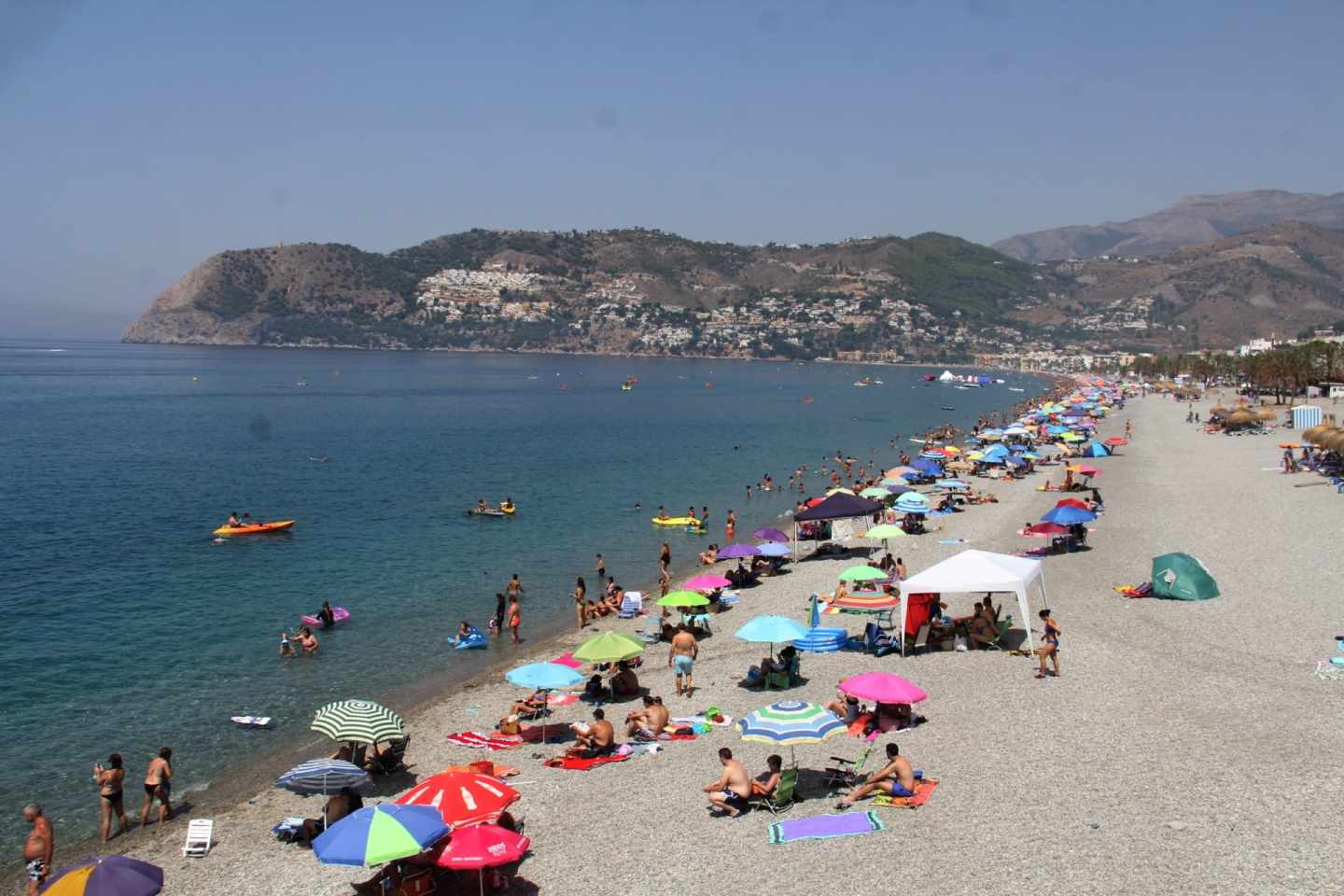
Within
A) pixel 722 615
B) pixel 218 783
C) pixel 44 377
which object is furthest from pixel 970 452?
pixel 44 377

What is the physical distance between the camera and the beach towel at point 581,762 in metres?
13.8

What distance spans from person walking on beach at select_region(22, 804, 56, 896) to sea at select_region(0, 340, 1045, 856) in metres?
1.63

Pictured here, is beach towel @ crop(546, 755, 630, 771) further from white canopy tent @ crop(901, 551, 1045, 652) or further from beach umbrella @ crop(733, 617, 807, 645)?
white canopy tent @ crop(901, 551, 1045, 652)

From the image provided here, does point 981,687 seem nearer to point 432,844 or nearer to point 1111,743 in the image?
point 1111,743

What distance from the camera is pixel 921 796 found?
11.6 m

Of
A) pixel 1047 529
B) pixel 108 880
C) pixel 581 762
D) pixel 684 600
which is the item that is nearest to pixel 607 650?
pixel 581 762

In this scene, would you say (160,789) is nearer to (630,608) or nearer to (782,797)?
(782,797)

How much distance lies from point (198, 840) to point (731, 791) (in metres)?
6.79

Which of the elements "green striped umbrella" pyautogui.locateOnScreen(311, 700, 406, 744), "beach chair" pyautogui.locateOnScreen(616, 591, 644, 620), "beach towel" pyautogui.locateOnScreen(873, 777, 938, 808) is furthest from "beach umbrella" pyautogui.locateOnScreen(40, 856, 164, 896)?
"beach chair" pyautogui.locateOnScreen(616, 591, 644, 620)

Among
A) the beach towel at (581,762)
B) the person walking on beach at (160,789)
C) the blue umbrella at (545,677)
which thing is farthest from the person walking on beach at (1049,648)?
the person walking on beach at (160,789)

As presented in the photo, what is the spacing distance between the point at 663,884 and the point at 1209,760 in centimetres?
712

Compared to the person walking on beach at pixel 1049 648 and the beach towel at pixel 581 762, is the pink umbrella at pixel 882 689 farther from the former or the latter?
the person walking on beach at pixel 1049 648

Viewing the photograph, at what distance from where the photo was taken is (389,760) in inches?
561

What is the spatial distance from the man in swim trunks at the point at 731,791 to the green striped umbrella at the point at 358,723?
4901 millimetres
